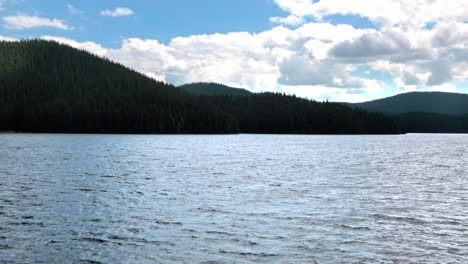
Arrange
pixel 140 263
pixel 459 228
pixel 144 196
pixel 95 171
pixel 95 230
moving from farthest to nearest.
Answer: pixel 95 171, pixel 144 196, pixel 459 228, pixel 95 230, pixel 140 263

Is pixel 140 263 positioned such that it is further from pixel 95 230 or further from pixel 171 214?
pixel 171 214

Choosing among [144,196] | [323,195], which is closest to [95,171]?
[144,196]

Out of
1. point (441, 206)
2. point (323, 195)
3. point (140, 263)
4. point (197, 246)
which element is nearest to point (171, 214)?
point (197, 246)

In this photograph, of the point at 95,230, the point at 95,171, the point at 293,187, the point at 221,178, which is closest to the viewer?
the point at 95,230

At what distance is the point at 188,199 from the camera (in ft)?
137

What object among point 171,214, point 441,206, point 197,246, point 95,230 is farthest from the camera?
point 441,206

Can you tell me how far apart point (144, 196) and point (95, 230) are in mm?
14240

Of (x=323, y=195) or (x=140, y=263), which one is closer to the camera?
(x=140, y=263)

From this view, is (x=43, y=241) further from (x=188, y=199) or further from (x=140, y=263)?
(x=188, y=199)

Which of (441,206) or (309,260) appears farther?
(441,206)

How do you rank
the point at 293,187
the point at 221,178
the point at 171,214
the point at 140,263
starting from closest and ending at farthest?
the point at 140,263, the point at 171,214, the point at 293,187, the point at 221,178

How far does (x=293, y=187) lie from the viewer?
51.7 meters

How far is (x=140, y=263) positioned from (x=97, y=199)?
67.1ft

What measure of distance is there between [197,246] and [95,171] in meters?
44.7
